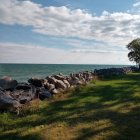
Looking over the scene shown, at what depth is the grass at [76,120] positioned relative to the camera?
38.7 feet

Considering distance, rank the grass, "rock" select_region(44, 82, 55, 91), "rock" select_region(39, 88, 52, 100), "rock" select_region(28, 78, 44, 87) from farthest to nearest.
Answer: "rock" select_region(28, 78, 44, 87)
"rock" select_region(44, 82, 55, 91)
"rock" select_region(39, 88, 52, 100)
the grass

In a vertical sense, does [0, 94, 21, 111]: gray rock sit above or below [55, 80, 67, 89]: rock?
below

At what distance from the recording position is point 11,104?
15344 millimetres

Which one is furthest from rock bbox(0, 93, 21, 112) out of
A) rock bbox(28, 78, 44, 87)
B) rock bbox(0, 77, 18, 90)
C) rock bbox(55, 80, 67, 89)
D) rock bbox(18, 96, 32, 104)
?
rock bbox(55, 80, 67, 89)

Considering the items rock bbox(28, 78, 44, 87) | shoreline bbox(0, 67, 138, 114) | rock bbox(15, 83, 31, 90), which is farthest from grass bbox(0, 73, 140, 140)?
rock bbox(28, 78, 44, 87)

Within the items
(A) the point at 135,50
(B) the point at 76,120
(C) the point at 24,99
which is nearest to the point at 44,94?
(C) the point at 24,99

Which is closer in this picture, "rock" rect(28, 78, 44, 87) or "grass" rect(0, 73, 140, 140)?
"grass" rect(0, 73, 140, 140)

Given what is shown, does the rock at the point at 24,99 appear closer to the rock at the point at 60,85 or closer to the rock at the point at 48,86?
the rock at the point at 48,86

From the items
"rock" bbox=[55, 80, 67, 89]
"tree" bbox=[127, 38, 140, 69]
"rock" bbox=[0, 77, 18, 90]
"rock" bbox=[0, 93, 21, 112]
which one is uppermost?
"tree" bbox=[127, 38, 140, 69]

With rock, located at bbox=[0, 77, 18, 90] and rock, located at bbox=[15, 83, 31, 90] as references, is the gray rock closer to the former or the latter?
rock, located at bbox=[15, 83, 31, 90]

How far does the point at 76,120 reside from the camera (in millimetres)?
13820

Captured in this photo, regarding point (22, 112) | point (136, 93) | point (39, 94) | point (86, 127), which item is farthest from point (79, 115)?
point (136, 93)

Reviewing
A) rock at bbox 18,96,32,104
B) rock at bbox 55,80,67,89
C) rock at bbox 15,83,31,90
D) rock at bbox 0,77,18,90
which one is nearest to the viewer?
rock at bbox 18,96,32,104

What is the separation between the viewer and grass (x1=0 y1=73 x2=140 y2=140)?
11.8 meters
